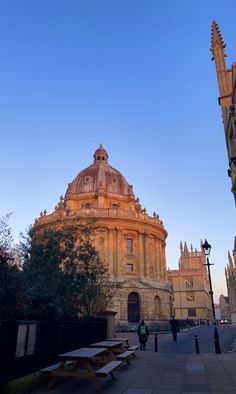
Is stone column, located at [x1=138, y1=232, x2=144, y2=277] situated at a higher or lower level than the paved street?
higher

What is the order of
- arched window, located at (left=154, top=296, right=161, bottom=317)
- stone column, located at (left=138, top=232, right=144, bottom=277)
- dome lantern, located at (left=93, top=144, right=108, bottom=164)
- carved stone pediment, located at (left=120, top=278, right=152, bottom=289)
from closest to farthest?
1. carved stone pediment, located at (left=120, top=278, right=152, bottom=289)
2. arched window, located at (left=154, top=296, right=161, bottom=317)
3. stone column, located at (left=138, top=232, right=144, bottom=277)
4. dome lantern, located at (left=93, top=144, right=108, bottom=164)

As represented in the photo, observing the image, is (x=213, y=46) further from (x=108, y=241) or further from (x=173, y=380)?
(x=108, y=241)

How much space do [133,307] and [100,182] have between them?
21.7m

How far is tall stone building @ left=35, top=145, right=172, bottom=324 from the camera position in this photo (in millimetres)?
49094

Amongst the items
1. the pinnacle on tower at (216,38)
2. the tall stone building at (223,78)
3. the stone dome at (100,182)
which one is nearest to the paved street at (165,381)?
the tall stone building at (223,78)

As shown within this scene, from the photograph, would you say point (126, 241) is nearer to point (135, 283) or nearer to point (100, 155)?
point (135, 283)

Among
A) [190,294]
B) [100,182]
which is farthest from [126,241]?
[190,294]

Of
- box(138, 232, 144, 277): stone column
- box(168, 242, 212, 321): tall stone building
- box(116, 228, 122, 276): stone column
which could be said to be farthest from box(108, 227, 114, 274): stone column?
box(168, 242, 212, 321): tall stone building

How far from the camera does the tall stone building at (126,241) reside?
4909 centimetres

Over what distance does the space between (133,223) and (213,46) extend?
3540cm

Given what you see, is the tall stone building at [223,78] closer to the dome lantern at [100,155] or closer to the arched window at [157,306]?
the arched window at [157,306]

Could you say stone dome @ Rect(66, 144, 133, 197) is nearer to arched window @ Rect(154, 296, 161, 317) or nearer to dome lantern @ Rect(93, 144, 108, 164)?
dome lantern @ Rect(93, 144, 108, 164)

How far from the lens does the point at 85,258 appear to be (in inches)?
669

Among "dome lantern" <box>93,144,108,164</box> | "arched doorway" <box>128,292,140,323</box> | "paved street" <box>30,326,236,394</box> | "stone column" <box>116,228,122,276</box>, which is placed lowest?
"paved street" <box>30,326,236,394</box>
